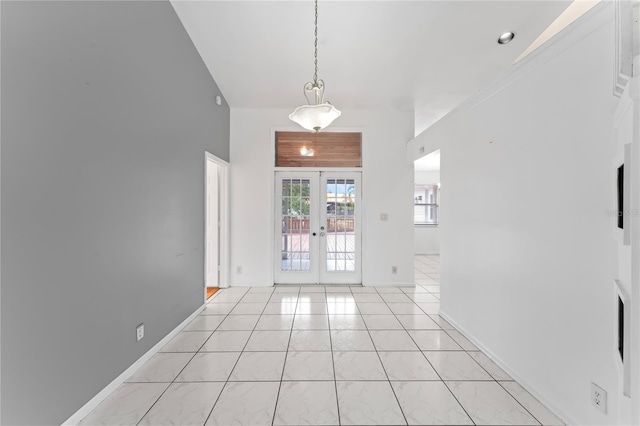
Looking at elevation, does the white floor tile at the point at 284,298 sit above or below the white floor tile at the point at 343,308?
below

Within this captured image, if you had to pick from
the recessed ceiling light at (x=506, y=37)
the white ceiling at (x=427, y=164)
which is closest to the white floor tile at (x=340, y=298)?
the recessed ceiling light at (x=506, y=37)

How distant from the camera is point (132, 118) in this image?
6.76 feet

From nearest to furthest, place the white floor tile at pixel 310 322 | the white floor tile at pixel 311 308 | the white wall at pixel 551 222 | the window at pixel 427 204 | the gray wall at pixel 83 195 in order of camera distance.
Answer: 1. the gray wall at pixel 83 195
2. the white wall at pixel 551 222
3. the white floor tile at pixel 310 322
4. the white floor tile at pixel 311 308
5. the window at pixel 427 204

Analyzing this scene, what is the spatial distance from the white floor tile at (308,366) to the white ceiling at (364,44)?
136 inches

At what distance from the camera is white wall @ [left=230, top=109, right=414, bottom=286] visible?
14.3ft

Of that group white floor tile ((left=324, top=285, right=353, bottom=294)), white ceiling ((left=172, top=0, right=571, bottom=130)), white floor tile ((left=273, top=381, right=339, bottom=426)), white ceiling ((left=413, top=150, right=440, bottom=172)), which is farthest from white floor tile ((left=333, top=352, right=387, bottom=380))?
white ceiling ((left=413, top=150, right=440, bottom=172))

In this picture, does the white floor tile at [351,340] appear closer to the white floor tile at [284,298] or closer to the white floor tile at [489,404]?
the white floor tile at [489,404]

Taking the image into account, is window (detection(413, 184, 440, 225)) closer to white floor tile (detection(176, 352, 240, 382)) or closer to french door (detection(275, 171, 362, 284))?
french door (detection(275, 171, 362, 284))

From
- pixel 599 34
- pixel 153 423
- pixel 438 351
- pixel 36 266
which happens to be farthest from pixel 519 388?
pixel 36 266

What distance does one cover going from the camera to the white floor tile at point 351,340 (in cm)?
239

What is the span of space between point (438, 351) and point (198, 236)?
3.05 meters

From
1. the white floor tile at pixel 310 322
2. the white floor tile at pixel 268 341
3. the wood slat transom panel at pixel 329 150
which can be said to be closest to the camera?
the white floor tile at pixel 268 341

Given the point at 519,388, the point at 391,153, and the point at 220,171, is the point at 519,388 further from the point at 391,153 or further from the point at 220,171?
the point at 220,171

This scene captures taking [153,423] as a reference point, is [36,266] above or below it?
above
